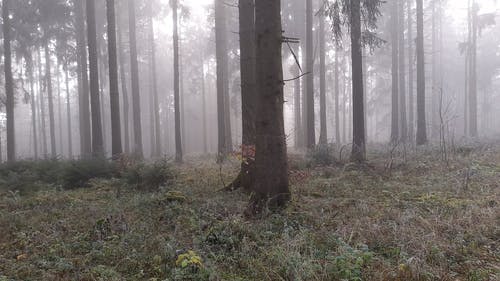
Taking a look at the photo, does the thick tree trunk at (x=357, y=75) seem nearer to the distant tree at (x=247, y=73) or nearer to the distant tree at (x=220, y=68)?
the distant tree at (x=247, y=73)

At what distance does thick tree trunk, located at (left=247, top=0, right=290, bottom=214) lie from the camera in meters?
6.21

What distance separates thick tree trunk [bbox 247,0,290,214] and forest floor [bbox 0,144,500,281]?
0.47m

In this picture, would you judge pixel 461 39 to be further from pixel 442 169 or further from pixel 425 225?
pixel 425 225

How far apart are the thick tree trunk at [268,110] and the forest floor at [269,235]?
1.55 ft

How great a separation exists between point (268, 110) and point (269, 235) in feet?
6.71

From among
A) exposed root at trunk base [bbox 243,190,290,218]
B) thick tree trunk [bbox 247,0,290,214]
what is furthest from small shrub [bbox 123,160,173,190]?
thick tree trunk [bbox 247,0,290,214]

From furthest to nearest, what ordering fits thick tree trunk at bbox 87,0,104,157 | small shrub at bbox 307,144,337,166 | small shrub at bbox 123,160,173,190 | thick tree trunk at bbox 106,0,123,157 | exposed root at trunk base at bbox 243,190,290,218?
thick tree trunk at bbox 87,0,104,157 → thick tree trunk at bbox 106,0,123,157 → small shrub at bbox 307,144,337,166 → small shrub at bbox 123,160,173,190 → exposed root at trunk base at bbox 243,190,290,218

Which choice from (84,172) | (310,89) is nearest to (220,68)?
(310,89)

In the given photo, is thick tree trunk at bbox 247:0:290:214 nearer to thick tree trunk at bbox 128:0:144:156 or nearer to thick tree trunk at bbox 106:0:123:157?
thick tree trunk at bbox 106:0:123:157

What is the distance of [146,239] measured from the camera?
17.2ft

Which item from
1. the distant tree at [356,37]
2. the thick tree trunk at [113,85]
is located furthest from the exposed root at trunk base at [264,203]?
the thick tree trunk at [113,85]

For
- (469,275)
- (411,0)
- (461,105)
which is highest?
(411,0)

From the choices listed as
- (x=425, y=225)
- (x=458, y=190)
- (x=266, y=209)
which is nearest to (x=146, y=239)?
(x=266, y=209)

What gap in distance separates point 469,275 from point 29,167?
42.8ft
